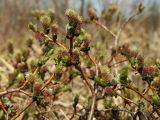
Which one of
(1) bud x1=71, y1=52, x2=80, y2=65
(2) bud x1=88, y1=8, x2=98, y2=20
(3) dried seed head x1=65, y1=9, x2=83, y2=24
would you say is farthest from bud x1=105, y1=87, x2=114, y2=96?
(2) bud x1=88, y1=8, x2=98, y2=20

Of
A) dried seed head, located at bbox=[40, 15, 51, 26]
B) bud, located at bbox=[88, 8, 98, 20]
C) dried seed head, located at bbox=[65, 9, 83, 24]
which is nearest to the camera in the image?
dried seed head, located at bbox=[65, 9, 83, 24]

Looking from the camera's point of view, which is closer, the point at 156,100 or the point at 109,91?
the point at 156,100

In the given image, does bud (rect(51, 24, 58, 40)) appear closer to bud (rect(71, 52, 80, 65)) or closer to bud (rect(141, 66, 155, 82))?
bud (rect(71, 52, 80, 65))

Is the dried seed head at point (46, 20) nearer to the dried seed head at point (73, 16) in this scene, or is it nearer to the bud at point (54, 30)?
the bud at point (54, 30)

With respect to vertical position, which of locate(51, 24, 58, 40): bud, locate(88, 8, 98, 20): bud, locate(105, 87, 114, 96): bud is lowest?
locate(105, 87, 114, 96): bud

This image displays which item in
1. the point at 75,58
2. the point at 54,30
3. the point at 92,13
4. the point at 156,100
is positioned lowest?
the point at 156,100

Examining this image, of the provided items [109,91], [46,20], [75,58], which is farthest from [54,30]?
[109,91]

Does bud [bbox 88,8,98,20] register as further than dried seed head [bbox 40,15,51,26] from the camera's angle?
Yes

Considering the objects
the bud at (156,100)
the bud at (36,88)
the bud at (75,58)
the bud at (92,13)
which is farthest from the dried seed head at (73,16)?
the bud at (92,13)

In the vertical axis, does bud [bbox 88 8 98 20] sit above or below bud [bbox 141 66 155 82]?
above

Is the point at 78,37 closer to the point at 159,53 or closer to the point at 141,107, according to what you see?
the point at 141,107

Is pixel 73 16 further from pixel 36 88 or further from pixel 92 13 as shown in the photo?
pixel 92 13

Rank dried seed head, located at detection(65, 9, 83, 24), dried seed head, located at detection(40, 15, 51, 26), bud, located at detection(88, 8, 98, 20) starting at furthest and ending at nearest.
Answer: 1. bud, located at detection(88, 8, 98, 20)
2. dried seed head, located at detection(40, 15, 51, 26)
3. dried seed head, located at detection(65, 9, 83, 24)
